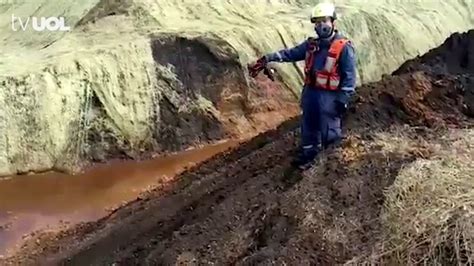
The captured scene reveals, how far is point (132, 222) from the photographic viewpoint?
11.0 meters

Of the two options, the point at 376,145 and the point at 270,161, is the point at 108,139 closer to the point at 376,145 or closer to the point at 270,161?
the point at 270,161

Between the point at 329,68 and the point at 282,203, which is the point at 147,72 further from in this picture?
the point at 282,203

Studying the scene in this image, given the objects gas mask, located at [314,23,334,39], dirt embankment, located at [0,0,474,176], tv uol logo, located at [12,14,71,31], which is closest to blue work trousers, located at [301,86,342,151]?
gas mask, located at [314,23,334,39]

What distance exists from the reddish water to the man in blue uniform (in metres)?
5.52

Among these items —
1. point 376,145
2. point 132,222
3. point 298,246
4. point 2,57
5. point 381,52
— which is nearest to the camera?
point 298,246

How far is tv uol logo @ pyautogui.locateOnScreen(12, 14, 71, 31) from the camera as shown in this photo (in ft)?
65.4

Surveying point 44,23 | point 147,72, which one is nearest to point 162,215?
point 147,72

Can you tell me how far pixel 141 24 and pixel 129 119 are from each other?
3005 millimetres

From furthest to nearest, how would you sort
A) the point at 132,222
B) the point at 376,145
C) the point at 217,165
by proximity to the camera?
1. the point at 217,165
2. the point at 132,222
3. the point at 376,145

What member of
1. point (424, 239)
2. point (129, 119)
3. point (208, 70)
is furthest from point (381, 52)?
point (424, 239)

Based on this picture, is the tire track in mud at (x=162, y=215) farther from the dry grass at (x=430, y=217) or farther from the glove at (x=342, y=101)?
the dry grass at (x=430, y=217)

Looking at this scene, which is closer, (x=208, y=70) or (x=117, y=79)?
(x=117, y=79)

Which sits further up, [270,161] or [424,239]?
[424,239]

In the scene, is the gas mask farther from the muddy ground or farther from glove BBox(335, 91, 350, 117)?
the muddy ground
